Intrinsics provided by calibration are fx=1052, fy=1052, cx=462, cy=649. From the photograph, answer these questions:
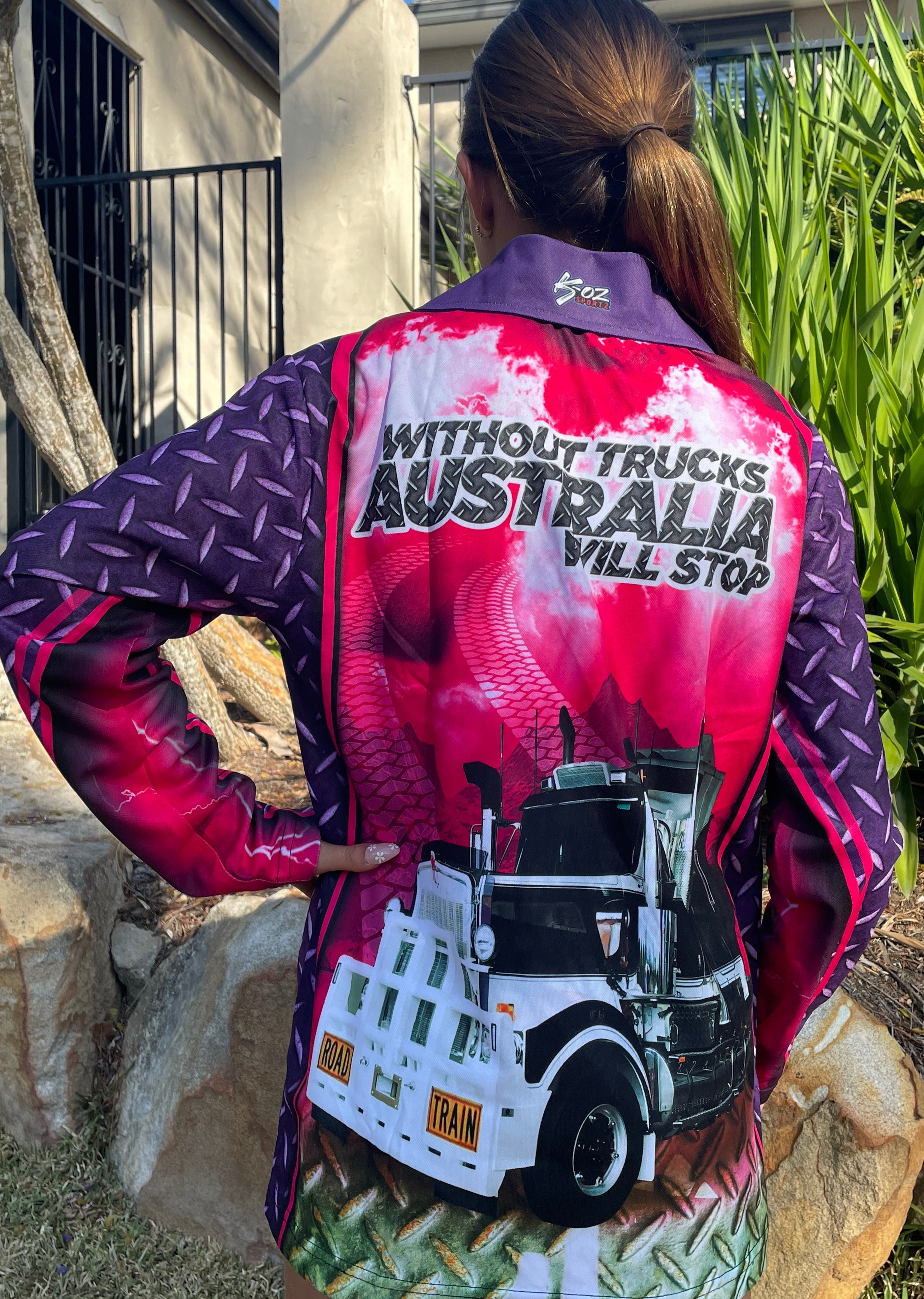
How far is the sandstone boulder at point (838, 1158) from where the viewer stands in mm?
1913

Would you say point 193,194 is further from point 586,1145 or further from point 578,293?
point 586,1145

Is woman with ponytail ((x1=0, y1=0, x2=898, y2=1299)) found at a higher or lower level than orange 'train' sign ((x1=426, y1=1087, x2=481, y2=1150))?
higher

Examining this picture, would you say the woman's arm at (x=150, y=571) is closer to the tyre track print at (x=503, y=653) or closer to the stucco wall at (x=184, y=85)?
the tyre track print at (x=503, y=653)

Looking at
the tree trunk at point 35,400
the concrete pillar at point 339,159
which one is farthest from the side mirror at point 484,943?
the concrete pillar at point 339,159

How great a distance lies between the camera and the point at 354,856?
3.58ft

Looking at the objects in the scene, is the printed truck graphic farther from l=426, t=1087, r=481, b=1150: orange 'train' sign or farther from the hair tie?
the hair tie

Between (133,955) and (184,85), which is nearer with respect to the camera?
(133,955)

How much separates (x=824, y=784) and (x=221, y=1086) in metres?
1.75

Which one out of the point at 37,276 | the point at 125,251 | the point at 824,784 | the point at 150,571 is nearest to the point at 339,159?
the point at 125,251

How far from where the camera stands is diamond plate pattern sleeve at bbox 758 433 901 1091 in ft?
3.51

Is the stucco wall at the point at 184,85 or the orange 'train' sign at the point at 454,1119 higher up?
the stucco wall at the point at 184,85

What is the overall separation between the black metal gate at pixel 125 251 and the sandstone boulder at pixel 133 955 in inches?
123

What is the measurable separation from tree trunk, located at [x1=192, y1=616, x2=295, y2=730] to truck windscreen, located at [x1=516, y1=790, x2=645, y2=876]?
10.4ft

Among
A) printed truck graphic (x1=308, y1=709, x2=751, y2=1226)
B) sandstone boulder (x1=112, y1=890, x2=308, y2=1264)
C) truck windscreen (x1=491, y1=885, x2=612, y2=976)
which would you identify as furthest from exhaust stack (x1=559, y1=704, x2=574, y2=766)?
sandstone boulder (x1=112, y1=890, x2=308, y2=1264)
